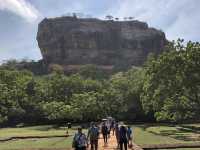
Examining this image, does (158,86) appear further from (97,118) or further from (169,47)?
(97,118)

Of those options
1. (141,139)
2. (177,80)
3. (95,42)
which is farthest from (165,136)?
(95,42)

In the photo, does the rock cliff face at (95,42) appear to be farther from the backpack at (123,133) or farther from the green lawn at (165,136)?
the backpack at (123,133)

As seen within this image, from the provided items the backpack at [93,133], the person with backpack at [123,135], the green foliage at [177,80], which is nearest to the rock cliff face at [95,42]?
the green foliage at [177,80]

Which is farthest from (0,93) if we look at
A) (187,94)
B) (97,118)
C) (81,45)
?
(81,45)

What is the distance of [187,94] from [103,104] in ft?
111

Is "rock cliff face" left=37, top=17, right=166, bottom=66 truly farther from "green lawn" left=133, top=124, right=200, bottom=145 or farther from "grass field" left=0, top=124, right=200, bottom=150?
"green lawn" left=133, top=124, right=200, bottom=145

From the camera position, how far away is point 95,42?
17588 centimetres

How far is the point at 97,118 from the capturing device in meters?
84.4

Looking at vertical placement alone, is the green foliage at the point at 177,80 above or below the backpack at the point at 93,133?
above

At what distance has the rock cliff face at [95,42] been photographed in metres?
173

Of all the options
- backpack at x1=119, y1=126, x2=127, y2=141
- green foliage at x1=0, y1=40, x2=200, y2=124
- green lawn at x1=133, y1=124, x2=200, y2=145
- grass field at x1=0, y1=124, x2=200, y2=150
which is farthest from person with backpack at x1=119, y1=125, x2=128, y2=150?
green foliage at x1=0, y1=40, x2=200, y2=124

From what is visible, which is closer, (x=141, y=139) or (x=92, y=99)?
(x=141, y=139)

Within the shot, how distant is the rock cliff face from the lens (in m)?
173

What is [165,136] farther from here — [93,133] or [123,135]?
[123,135]
